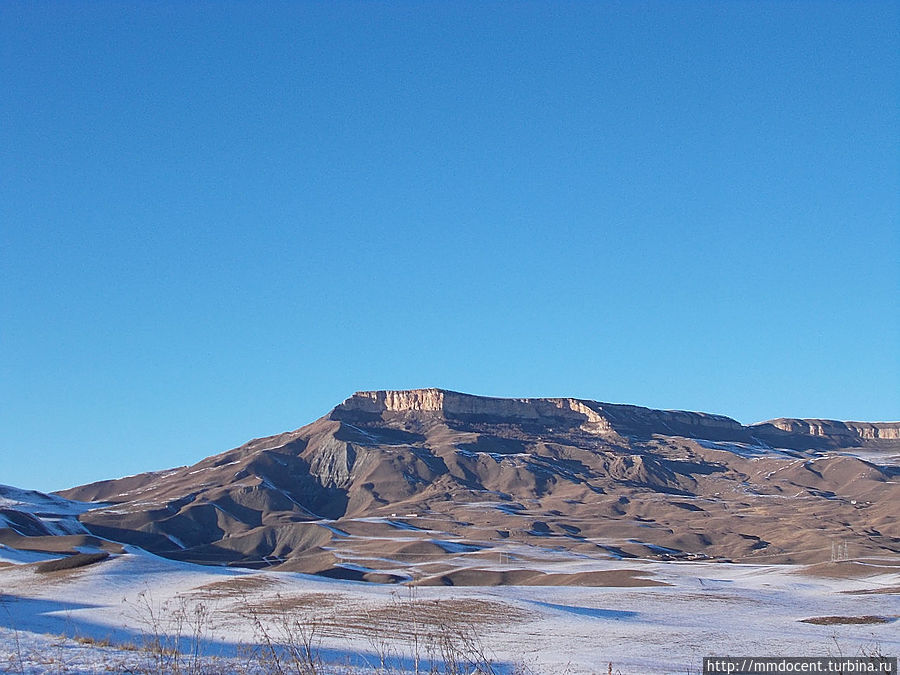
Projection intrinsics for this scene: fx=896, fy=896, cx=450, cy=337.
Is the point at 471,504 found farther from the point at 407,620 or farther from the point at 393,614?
the point at 407,620

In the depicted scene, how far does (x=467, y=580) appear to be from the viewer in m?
65.7

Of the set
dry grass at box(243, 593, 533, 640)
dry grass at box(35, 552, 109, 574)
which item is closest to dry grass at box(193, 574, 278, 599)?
dry grass at box(243, 593, 533, 640)

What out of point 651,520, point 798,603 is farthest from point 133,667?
point 651,520

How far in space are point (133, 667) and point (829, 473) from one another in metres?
185

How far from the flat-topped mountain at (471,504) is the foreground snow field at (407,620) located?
3253 cm

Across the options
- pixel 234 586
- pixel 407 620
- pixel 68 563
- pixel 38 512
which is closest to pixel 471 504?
pixel 38 512

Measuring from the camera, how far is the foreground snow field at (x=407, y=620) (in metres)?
15.7

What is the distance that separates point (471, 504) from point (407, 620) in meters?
119

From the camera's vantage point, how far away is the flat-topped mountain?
10381 cm

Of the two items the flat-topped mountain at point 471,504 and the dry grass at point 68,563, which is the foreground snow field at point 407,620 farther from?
the flat-topped mountain at point 471,504

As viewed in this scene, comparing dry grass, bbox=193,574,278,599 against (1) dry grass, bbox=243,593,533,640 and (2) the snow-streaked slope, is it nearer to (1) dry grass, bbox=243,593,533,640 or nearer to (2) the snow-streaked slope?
(1) dry grass, bbox=243,593,533,640

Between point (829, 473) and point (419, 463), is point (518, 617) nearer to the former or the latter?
point (419, 463)

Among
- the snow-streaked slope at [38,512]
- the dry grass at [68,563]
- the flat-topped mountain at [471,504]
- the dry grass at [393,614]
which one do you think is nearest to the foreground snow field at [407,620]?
the dry grass at [393,614]

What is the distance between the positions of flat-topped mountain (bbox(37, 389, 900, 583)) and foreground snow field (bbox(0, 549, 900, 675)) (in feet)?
A: 107
